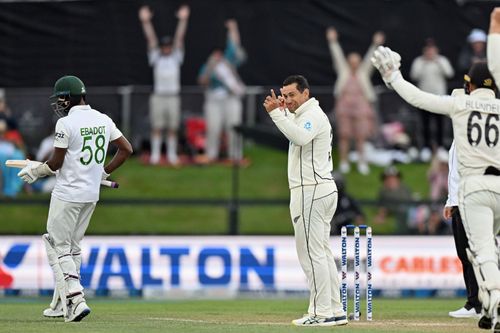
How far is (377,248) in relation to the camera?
810 inches

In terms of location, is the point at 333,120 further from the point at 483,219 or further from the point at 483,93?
the point at 483,219

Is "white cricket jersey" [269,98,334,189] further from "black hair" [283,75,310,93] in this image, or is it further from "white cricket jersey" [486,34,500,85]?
"white cricket jersey" [486,34,500,85]

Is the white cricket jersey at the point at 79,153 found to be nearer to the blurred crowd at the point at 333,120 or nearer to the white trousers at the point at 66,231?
the white trousers at the point at 66,231

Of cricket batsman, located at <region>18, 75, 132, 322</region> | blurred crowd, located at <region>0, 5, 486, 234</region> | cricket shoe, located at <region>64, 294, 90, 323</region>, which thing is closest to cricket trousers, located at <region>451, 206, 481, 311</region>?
cricket batsman, located at <region>18, 75, 132, 322</region>

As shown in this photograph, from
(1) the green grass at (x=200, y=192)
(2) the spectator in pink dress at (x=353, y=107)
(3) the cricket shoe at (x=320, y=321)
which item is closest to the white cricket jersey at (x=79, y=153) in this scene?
(3) the cricket shoe at (x=320, y=321)

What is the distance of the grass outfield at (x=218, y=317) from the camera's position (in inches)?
476

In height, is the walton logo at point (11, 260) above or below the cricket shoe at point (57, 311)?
above

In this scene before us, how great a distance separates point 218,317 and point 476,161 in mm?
4016

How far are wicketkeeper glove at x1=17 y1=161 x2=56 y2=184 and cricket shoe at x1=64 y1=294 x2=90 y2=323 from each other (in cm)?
123

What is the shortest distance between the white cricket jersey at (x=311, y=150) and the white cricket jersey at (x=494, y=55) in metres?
2.12

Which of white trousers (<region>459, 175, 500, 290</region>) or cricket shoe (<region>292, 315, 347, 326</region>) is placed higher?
white trousers (<region>459, 175, 500, 290</region>)

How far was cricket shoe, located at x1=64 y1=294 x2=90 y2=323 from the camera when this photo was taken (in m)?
12.8

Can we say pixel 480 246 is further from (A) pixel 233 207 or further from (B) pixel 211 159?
(B) pixel 211 159

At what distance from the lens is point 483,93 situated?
37.2ft
